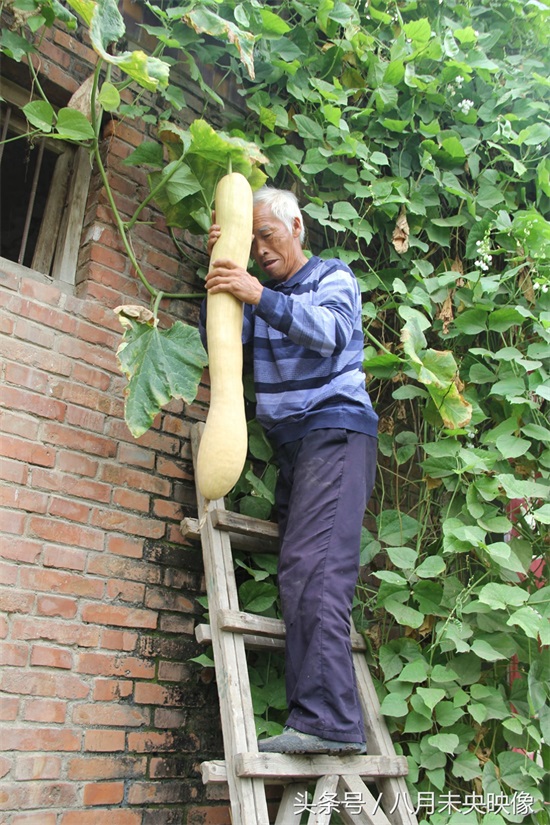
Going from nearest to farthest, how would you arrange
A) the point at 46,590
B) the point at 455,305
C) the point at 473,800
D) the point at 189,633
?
the point at 46,590
the point at 473,800
the point at 189,633
the point at 455,305

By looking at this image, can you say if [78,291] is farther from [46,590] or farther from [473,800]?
A: [473,800]

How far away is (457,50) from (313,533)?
2.06 metres

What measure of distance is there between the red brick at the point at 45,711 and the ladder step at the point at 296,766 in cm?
44

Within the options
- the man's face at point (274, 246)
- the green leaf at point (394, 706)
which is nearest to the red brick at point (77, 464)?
the man's face at point (274, 246)

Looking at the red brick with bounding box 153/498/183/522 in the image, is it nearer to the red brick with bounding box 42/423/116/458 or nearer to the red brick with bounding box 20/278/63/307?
the red brick with bounding box 42/423/116/458

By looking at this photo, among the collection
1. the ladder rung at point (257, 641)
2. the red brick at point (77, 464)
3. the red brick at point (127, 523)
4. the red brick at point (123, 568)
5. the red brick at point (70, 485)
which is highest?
the red brick at point (77, 464)

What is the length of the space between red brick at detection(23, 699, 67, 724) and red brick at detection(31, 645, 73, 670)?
0.31 feet

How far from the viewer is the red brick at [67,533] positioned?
227 centimetres

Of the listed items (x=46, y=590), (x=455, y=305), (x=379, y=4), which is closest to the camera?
(x=46, y=590)

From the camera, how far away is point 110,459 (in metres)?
2.52

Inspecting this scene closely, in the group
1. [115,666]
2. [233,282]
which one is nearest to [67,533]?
[115,666]

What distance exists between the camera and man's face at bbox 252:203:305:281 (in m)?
2.66

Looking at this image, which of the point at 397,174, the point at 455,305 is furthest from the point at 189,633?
the point at 397,174

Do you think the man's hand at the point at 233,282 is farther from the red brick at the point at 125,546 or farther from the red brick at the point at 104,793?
the red brick at the point at 104,793
